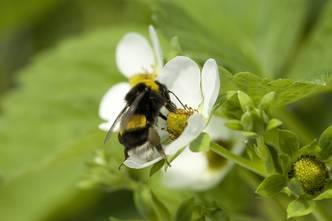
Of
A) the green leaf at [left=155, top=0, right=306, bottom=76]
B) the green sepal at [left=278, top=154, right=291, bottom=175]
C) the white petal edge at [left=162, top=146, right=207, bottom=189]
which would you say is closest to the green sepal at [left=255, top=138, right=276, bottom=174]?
Answer: the green sepal at [left=278, top=154, right=291, bottom=175]

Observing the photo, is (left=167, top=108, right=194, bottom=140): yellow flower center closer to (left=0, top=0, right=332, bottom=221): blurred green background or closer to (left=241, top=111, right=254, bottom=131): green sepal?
(left=241, top=111, right=254, bottom=131): green sepal

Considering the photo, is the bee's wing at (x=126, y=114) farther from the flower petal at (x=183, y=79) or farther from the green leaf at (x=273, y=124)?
the green leaf at (x=273, y=124)

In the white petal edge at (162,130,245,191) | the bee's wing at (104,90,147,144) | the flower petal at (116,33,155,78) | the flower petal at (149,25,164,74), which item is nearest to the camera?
the bee's wing at (104,90,147,144)

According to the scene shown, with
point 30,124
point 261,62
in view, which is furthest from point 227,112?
point 30,124

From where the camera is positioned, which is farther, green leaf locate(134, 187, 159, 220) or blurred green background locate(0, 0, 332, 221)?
blurred green background locate(0, 0, 332, 221)

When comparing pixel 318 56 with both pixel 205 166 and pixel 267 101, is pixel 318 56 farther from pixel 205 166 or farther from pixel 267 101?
pixel 267 101

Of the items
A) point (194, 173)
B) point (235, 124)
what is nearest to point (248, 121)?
point (235, 124)

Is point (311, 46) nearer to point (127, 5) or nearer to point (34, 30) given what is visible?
point (127, 5)
